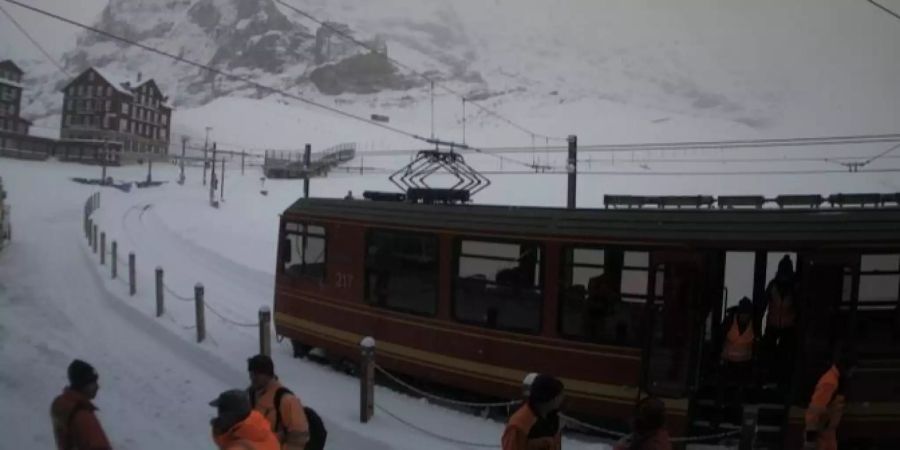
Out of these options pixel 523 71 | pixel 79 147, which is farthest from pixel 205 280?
pixel 523 71

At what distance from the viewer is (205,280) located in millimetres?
14969

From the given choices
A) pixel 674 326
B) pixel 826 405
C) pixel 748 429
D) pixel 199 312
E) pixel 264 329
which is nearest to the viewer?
pixel 748 429

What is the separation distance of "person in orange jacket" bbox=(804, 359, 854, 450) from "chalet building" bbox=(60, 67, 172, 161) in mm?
6701

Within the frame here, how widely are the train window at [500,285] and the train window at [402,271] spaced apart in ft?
1.26

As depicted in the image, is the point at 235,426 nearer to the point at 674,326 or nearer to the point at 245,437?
the point at 245,437

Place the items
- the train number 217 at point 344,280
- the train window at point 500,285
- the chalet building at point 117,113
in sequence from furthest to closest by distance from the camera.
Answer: the train number 217 at point 344,280 < the train window at point 500,285 < the chalet building at point 117,113

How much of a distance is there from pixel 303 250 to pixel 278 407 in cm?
584

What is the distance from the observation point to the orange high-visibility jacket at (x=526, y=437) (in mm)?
3316

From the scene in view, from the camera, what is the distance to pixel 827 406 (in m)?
5.17

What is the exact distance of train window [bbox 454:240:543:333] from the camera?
6820 millimetres

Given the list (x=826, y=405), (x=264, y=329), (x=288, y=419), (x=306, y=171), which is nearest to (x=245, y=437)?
(x=288, y=419)

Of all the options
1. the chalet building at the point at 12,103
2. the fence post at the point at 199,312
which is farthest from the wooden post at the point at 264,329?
the chalet building at the point at 12,103

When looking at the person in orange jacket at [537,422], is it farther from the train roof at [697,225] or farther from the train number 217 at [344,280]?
the train number 217 at [344,280]

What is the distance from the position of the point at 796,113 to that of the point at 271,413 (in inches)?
529
